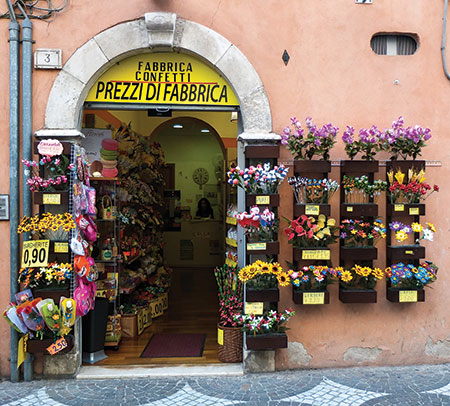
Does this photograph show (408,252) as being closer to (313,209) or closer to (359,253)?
(359,253)

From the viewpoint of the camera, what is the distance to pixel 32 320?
12.1ft

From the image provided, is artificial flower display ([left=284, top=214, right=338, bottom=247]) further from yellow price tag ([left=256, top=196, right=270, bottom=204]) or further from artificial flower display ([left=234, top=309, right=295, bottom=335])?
artificial flower display ([left=234, top=309, right=295, bottom=335])

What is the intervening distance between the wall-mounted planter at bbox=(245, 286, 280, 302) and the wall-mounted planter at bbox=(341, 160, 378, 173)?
1298 mm

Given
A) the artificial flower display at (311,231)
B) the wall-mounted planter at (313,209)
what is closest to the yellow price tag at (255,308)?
the artificial flower display at (311,231)

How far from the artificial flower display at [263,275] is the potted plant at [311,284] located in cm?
11

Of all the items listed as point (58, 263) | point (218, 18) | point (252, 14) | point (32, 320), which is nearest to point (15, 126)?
point (58, 263)

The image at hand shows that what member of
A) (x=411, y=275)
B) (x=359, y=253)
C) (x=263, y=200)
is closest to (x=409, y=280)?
(x=411, y=275)

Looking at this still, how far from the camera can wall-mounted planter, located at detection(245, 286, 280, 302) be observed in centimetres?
389

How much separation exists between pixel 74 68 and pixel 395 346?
3976mm

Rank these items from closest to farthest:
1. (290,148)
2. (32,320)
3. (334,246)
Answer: (32,320), (290,148), (334,246)

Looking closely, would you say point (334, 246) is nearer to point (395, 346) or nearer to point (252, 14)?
point (395, 346)

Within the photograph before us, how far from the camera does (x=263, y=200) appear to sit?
3838 millimetres

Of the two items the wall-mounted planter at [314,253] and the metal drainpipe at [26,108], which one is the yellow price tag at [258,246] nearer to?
the wall-mounted planter at [314,253]

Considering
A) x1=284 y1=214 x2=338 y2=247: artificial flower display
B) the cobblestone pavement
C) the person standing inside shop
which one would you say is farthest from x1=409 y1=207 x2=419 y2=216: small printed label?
the person standing inside shop
